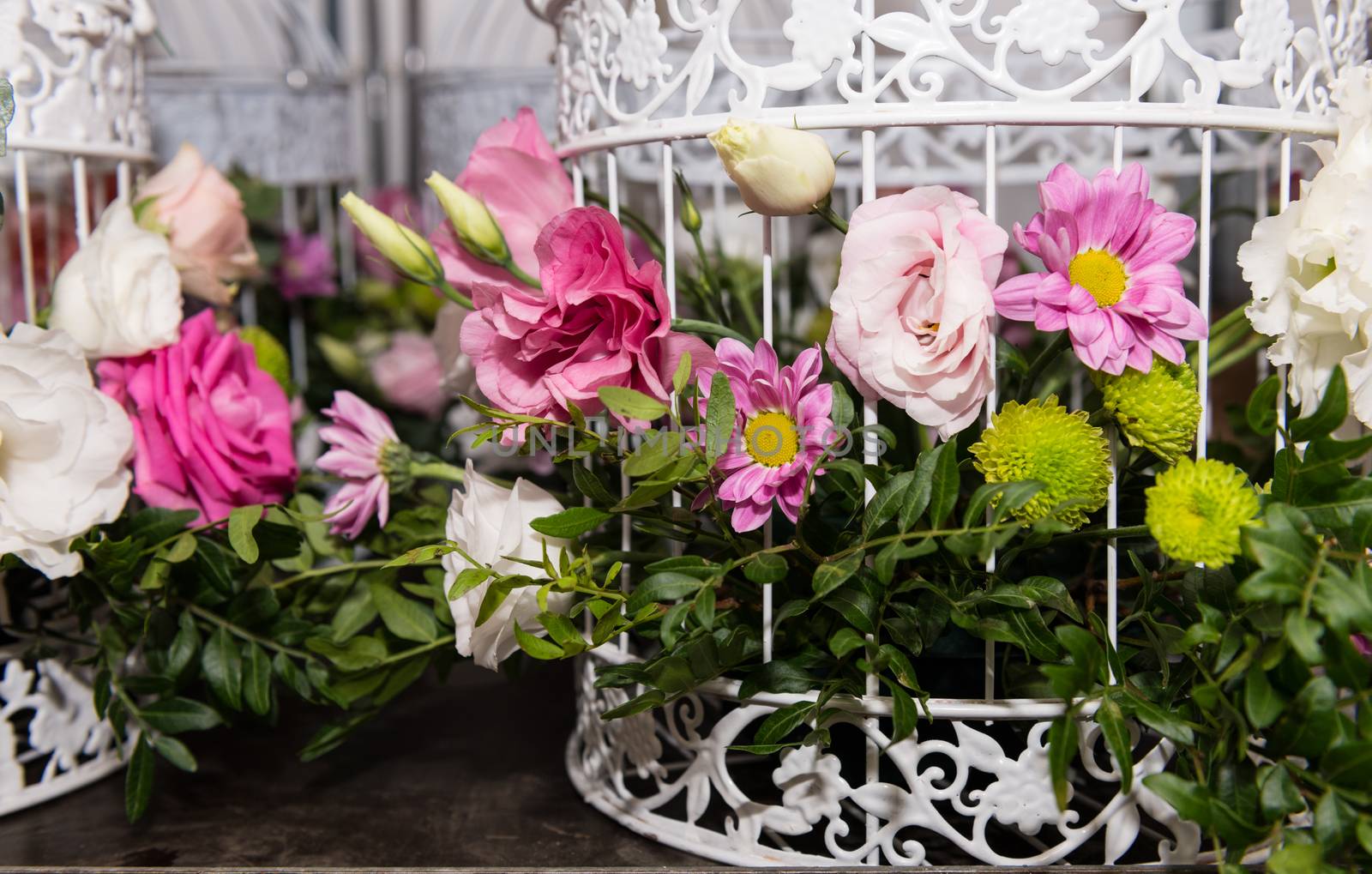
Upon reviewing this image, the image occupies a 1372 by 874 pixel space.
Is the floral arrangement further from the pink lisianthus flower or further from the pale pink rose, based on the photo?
the pink lisianthus flower

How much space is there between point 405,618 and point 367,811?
139 mm

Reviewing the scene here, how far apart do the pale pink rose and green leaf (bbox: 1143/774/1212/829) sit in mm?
897

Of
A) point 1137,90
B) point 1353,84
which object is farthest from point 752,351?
point 1353,84

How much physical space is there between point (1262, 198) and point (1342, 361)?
44 cm

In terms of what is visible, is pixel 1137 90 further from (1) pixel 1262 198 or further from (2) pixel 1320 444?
(1) pixel 1262 198

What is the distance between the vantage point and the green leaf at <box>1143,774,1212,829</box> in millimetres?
467

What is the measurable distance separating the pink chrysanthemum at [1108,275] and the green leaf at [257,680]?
1.69 feet

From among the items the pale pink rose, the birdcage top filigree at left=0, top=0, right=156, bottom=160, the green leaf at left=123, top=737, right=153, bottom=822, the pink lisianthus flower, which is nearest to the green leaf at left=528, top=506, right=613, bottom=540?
the green leaf at left=123, top=737, right=153, bottom=822

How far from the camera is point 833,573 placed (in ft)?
1.75

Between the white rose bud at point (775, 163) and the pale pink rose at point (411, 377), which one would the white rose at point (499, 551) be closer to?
the white rose bud at point (775, 163)

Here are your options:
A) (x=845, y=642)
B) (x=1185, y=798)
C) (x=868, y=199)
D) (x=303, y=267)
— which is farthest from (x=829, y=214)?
(x=303, y=267)

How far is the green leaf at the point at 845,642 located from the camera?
0.54m

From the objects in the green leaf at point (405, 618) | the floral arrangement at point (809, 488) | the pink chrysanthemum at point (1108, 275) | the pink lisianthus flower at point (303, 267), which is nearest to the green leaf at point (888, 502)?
the floral arrangement at point (809, 488)

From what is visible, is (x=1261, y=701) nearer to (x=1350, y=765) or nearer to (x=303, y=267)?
(x=1350, y=765)
